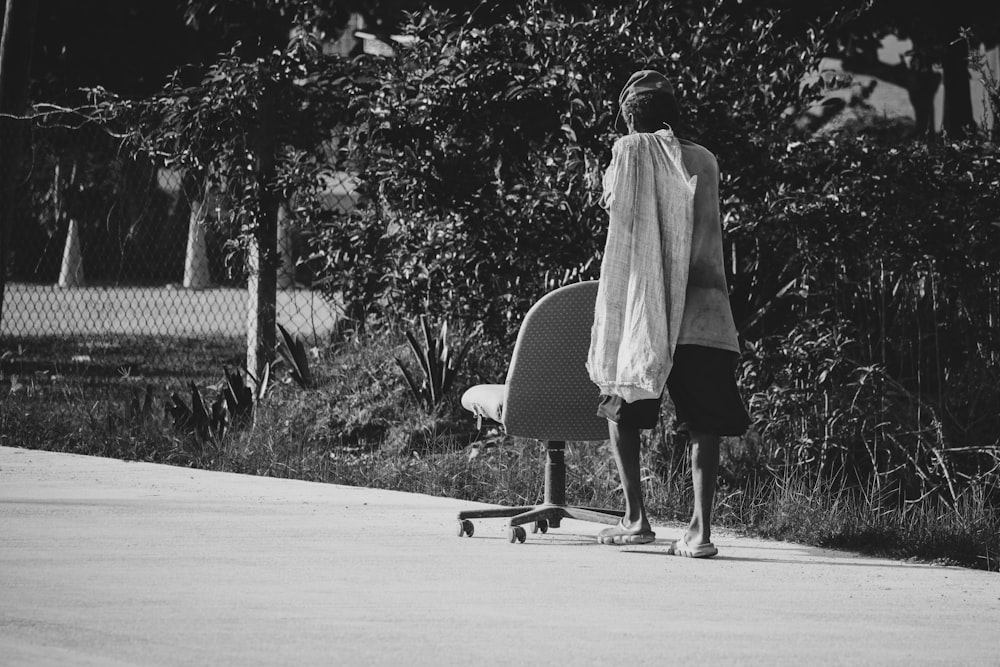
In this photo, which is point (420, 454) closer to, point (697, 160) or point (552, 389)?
point (552, 389)

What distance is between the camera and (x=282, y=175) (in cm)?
864

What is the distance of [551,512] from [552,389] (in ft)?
1.69

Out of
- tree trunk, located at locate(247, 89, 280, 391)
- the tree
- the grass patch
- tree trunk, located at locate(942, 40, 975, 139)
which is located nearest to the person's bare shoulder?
the grass patch

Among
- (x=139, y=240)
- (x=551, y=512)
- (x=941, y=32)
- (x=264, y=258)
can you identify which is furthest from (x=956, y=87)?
(x=551, y=512)

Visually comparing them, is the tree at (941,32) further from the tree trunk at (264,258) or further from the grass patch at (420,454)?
the grass patch at (420,454)

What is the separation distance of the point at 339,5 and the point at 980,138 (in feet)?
28.7

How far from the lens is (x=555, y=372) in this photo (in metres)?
5.87

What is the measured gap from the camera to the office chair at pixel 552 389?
230 inches

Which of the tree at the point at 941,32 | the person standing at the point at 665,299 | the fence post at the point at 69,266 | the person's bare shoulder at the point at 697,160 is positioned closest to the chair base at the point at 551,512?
the person standing at the point at 665,299

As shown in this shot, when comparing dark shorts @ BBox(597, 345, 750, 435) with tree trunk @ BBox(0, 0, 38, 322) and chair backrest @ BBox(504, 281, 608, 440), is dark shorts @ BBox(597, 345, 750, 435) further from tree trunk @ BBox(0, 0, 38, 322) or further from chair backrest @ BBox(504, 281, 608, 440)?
tree trunk @ BBox(0, 0, 38, 322)

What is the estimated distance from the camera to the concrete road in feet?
13.0

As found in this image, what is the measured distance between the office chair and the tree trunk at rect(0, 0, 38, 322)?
519cm

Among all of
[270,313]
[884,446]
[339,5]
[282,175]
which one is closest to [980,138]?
[884,446]

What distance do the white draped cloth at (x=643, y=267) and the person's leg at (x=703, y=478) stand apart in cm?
30
